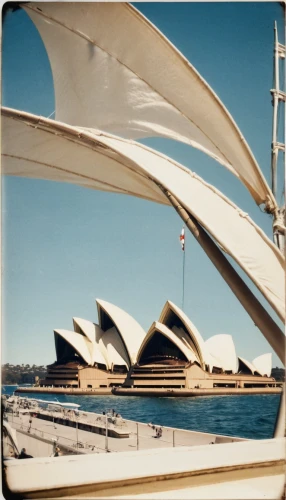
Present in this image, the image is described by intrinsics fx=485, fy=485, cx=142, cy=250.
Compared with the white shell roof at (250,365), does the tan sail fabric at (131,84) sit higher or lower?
higher

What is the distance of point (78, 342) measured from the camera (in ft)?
159

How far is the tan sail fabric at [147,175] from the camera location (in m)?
4.00

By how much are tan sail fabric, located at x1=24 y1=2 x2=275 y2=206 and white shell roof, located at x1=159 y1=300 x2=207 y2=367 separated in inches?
1467

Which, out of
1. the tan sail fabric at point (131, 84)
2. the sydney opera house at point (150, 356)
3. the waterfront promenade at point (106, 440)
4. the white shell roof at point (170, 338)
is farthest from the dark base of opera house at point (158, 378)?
the tan sail fabric at point (131, 84)

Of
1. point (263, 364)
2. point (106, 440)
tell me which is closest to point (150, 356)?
point (263, 364)

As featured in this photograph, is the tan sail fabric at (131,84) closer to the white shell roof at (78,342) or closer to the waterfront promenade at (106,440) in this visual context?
the waterfront promenade at (106,440)

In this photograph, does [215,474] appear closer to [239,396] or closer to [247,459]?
[247,459]

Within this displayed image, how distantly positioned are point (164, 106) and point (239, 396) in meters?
47.3

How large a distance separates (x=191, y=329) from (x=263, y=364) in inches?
500

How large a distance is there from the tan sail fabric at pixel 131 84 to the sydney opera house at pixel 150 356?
37.5 metres

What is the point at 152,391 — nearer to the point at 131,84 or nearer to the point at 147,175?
the point at 131,84

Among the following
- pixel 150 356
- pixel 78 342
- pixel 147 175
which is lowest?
pixel 150 356

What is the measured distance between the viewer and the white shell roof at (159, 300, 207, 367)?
4355cm

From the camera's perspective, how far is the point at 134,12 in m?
5.14
